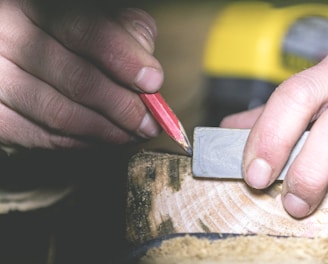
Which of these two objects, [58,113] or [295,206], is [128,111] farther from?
[295,206]

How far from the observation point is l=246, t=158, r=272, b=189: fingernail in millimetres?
760

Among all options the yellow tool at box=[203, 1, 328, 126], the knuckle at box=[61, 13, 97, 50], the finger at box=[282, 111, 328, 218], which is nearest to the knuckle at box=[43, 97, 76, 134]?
the knuckle at box=[61, 13, 97, 50]

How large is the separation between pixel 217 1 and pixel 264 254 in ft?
6.99

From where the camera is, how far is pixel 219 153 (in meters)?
0.78

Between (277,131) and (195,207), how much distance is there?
166mm

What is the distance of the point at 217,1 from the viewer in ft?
9.00

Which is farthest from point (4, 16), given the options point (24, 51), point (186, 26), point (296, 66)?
point (186, 26)

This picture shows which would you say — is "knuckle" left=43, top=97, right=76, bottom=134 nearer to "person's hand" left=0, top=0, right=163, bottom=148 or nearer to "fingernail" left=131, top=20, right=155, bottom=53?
"person's hand" left=0, top=0, right=163, bottom=148

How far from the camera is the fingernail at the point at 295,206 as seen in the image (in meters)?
0.76

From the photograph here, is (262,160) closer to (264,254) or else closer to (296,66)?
(264,254)

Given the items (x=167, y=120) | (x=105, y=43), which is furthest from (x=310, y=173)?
(x=105, y=43)

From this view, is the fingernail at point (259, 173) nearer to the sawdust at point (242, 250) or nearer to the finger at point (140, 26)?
the sawdust at point (242, 250)

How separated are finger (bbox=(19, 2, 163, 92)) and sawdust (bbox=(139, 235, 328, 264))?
248mm

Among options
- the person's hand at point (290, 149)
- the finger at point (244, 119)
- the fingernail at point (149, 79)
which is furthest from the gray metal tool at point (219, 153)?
the finger at point (244, 119)
